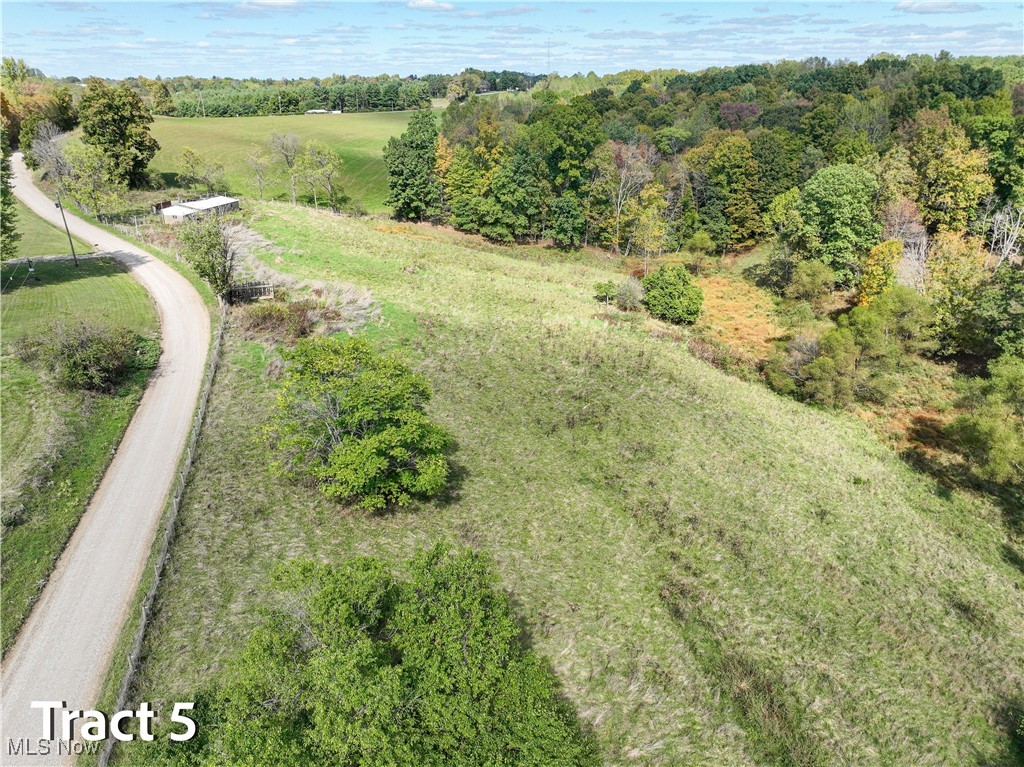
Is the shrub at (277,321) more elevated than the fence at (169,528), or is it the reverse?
the shrub at (277,321)

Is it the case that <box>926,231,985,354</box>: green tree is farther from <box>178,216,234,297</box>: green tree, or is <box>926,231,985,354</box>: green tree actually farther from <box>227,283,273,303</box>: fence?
<box>178,216,234,297</box>: green tree

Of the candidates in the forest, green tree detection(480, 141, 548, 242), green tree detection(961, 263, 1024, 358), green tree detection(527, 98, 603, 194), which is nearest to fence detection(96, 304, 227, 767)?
the forest

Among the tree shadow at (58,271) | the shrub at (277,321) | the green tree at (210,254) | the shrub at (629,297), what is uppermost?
the green tree at (210,254)

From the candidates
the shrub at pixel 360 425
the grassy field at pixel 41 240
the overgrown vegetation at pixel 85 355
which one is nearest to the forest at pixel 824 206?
the shrub at pixel 360 425

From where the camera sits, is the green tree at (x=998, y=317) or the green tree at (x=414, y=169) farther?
the green tree at (x=414, y=169)

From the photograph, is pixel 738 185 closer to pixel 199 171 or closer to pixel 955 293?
pixel 955 293

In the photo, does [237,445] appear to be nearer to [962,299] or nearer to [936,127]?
[962,299]

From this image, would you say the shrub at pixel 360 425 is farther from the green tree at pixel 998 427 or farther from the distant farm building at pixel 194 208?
the distant farm building at pixel 194 208
